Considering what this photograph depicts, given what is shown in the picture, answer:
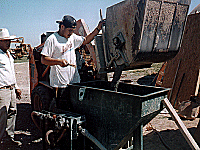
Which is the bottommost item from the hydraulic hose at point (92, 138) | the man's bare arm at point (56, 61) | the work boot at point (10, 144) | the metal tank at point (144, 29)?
the work boot at point (10, 144)

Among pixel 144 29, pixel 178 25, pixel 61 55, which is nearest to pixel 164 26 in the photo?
pixel 178 25

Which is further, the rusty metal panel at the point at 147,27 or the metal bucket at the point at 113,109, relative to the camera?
the rusty metal panel at the point at 147,27

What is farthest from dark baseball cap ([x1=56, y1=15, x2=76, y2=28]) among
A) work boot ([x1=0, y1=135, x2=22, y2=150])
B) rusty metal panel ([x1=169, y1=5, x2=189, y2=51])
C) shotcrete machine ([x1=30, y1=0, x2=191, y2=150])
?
work boot ([x1=0, y1=135, x2=22, y2=150])

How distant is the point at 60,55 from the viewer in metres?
3.36

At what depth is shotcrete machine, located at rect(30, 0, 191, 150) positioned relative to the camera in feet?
8.22

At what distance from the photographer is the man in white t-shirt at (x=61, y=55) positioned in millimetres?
3227

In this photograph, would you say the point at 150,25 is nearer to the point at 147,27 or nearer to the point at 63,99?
the point at 147,27

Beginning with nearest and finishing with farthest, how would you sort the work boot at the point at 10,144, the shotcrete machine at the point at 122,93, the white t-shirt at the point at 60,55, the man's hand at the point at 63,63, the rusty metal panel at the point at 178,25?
the shotcrete machine at the point at 122,93 < the rusty metal panel at the point at 178,25 < the man's hand at the point at 63,63 < the white t-shirt at the point at 60,55 < the work boot at the point at 10,144

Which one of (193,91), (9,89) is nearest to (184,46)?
(193,91)

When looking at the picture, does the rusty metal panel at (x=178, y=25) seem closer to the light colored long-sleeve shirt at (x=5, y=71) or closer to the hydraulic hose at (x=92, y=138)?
the hydraulic hose at (x=92, y=138)

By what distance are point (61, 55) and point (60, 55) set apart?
0.02 meters

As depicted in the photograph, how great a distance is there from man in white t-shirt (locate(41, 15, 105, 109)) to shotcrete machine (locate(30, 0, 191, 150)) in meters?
0.24

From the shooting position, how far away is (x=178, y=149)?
12.7 feet

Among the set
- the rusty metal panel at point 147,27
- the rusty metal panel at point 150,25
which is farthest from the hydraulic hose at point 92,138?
the rusty metal panel at point 150,25
